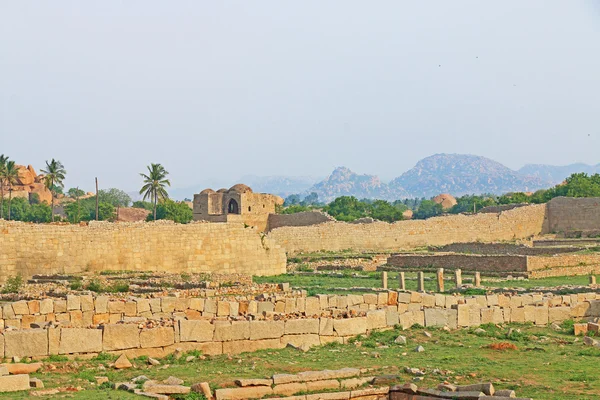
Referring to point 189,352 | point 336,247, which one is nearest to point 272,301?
point 189,352

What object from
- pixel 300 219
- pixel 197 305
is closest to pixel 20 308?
pixel 197 305

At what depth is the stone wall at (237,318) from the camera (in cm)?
1320

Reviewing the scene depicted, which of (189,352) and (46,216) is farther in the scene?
(46,216)

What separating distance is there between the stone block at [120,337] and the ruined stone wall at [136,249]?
1455cm

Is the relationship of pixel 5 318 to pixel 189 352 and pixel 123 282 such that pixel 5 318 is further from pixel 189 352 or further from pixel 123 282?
pixel 123 282

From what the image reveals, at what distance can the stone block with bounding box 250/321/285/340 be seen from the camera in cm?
1443

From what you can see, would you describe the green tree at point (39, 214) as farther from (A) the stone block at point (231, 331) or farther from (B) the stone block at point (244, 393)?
(B) the stone block at point (244, 393)

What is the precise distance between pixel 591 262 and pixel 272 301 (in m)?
17.5

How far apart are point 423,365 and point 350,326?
2553 millimetres

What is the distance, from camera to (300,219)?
53.7 meters

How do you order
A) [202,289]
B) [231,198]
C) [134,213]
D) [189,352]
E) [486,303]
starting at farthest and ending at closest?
[134,213]
[231,198]
[202,289]
[486,303]
[189,352]

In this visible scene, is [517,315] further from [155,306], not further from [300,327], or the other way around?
[155,306]

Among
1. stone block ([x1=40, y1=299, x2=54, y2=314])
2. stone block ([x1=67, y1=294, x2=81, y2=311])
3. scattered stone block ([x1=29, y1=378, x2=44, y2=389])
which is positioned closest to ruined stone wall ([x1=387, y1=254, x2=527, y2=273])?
stone block ([x1=67, y1=294, x2=81, y2=311])

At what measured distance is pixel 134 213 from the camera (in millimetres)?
88125
